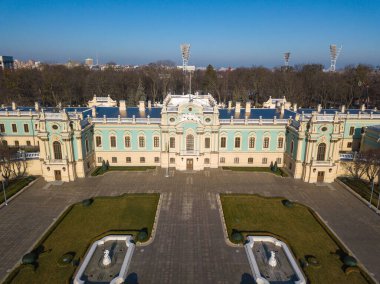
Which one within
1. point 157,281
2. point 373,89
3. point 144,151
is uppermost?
point 373,89

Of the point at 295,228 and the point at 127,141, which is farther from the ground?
the point at 127,141

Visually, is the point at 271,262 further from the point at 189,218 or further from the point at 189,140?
the point at 189,140

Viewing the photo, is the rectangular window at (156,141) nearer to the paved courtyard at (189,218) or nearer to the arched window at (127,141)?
the arched window at (127,141)

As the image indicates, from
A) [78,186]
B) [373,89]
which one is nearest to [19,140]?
[78,186]

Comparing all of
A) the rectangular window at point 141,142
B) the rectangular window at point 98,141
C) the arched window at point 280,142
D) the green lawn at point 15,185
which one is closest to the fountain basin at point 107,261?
the green lawn at point 15,185

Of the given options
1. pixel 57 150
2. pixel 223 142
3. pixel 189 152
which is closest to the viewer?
pixel 57 150

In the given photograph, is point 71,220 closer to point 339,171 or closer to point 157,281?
point 157,281

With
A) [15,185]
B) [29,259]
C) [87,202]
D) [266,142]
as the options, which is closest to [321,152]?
[266,142]
